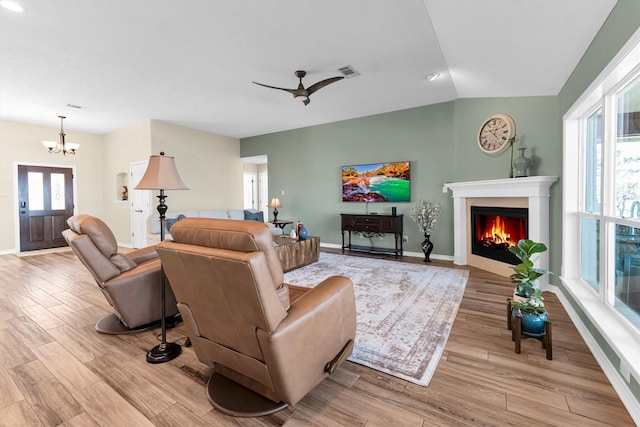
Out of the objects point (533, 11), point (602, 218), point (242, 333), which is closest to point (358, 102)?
point (533, 11)

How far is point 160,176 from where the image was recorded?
2.39m

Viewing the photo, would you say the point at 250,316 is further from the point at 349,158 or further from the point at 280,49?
the point at 349,158

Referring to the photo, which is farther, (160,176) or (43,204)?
(43,204)

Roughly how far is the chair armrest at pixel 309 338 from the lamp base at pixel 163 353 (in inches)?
42.6

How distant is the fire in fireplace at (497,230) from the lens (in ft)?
13.0

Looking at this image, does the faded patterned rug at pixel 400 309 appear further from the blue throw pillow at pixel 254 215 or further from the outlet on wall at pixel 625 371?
the blue throw pillow at pixel 254 215

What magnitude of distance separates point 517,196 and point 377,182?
2555 mm

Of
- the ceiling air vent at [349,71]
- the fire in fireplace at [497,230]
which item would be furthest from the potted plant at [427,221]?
the ceiling air vent at [349,71]

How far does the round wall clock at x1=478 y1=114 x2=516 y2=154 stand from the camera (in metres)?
4.07

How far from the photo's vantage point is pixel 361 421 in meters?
1.50

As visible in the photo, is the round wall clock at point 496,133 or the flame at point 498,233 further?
the flame at point 498,233

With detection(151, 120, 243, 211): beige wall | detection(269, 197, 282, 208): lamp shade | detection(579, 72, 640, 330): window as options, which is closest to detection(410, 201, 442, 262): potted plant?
detection(579, 72, 640, 330): window

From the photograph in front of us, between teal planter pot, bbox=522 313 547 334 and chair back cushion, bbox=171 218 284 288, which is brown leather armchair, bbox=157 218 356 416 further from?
teal planter pot, bbox=522 313 547 334

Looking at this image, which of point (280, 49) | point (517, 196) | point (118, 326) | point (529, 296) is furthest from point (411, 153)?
point (118, 326)
